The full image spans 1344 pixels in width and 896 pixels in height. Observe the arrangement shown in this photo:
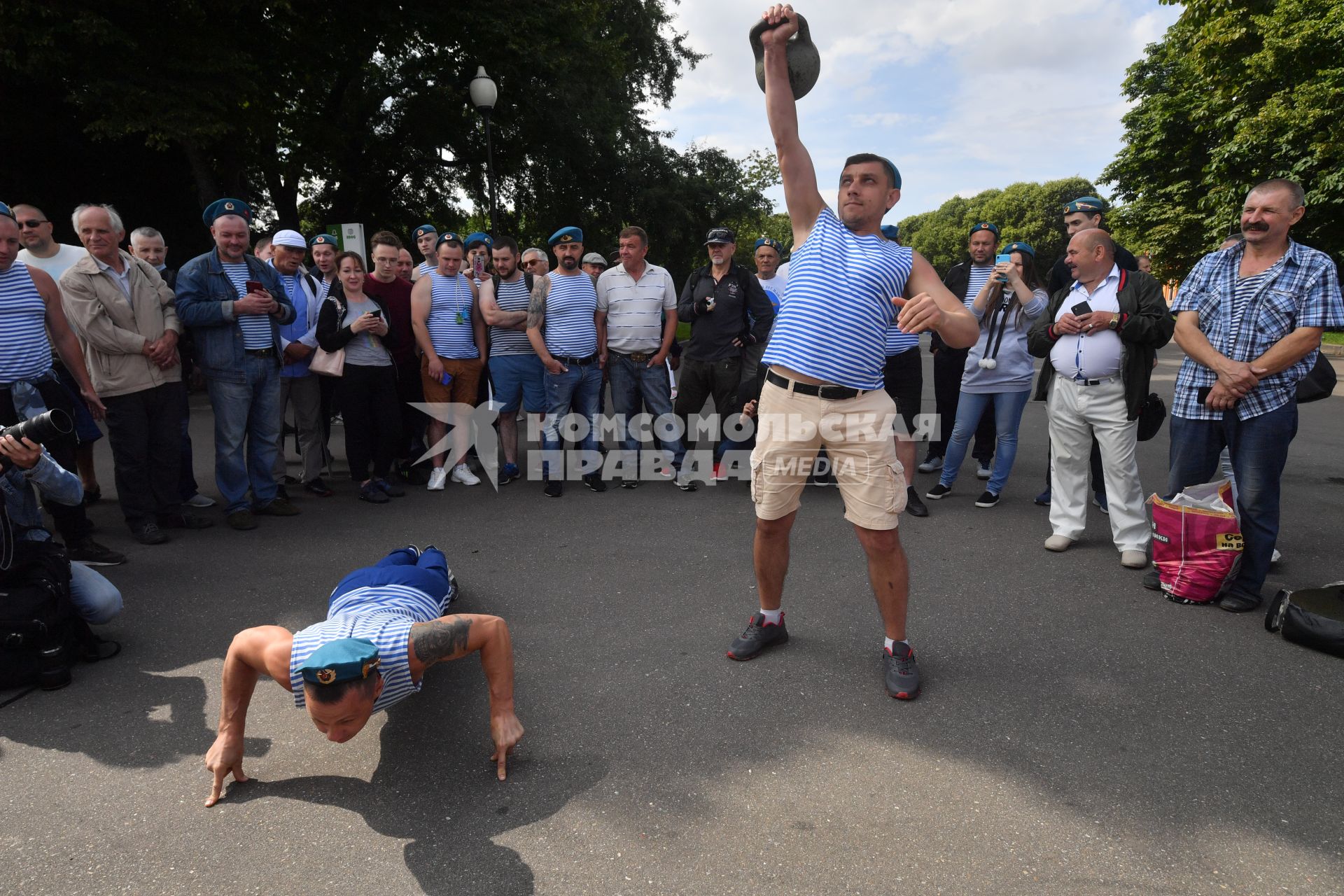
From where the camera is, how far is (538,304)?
21.6 ft

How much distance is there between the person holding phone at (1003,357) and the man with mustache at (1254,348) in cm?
158

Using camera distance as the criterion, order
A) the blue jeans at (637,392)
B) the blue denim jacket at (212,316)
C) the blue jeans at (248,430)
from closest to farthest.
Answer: the blue denim jacket at (212,316), the blue jeans at (248,430), the blue jeans at (637,392)

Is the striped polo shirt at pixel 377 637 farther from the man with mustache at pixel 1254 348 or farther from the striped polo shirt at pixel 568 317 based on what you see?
the striped polo shirt at pixel 568 317

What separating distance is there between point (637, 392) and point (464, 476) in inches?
68.8

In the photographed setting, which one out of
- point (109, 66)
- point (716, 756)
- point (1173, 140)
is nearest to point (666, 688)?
point (716, 756)

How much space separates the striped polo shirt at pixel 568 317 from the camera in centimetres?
657

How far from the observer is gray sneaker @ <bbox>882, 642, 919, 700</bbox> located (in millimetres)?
3154

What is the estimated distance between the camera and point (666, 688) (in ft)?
10.8

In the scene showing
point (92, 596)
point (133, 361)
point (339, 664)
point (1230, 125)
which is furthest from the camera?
point (1230, 125)

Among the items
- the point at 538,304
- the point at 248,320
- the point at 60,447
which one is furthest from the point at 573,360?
the point at 60,447

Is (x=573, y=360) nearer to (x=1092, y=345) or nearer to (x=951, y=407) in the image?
(x=951, y=407)

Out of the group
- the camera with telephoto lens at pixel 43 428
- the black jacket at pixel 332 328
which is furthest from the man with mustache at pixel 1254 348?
the black jacket at pixel 332 328

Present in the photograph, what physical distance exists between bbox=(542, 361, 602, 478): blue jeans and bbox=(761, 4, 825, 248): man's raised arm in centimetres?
350

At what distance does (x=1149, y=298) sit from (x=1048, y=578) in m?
1.77
